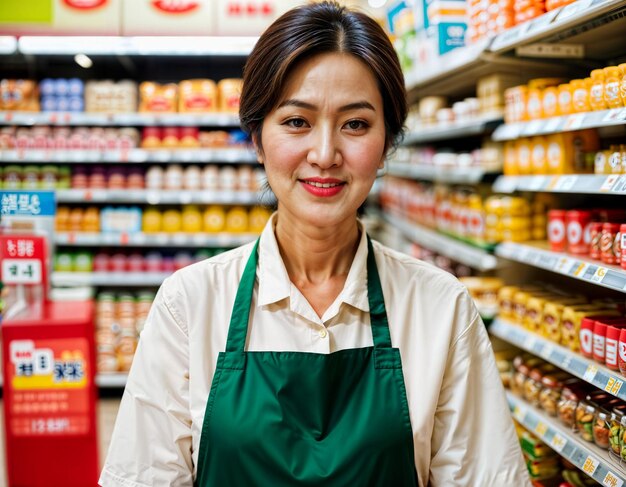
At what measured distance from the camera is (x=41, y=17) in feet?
15.8

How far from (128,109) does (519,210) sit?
10.6ft

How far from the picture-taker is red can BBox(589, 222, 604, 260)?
2293 millimetres

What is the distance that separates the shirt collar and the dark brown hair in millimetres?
302

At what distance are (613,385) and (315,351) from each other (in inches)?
45.5

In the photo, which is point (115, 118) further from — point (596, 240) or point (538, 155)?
point (596, 240)

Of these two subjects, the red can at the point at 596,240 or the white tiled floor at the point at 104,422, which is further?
the white tiled floor at the point at 104,422

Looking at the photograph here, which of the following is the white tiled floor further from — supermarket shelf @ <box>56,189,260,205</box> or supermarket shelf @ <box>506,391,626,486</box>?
supermarket shelf @ <box>506,391,626,486</box>

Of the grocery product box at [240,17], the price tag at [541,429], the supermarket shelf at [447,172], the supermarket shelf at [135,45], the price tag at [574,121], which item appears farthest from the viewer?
the grocery product box at [240,17]

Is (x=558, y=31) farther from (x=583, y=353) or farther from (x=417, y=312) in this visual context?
(x=417, y=312)

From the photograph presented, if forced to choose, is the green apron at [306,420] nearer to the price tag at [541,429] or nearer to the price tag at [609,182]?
the price tag at [609,182]

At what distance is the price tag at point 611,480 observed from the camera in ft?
6.40

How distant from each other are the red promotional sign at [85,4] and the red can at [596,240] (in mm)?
3919

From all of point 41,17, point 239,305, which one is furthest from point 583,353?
point 41,17

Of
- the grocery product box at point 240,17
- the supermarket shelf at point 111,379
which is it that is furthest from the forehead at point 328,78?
the supermarket shelf at point 111,379
